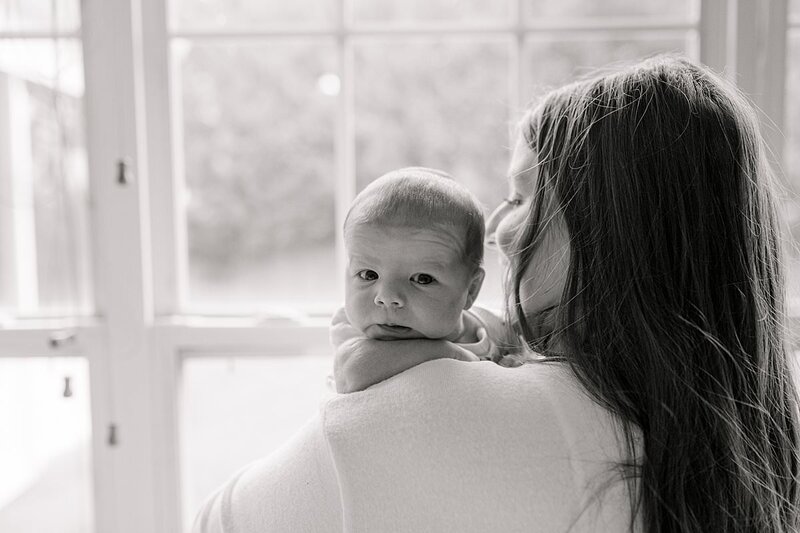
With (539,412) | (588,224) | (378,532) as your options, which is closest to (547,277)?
(588,224)

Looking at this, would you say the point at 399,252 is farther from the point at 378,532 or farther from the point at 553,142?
the point at 378,532

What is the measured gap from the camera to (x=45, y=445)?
1.74 metres

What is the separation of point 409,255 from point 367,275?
70 mm

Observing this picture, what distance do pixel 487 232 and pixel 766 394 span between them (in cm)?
42

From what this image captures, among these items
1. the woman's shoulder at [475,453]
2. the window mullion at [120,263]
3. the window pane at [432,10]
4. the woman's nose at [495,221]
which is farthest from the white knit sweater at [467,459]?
the window pane at [432,10]

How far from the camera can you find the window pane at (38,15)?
64.4 inches

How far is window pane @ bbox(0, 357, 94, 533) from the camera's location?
173 centimetres

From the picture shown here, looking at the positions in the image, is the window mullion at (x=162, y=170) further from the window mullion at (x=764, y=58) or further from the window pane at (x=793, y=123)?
the window pane at (x=793, y=123)

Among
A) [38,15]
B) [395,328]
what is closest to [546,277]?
[395,328]

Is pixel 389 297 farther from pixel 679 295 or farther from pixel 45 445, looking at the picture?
pixel 45 445

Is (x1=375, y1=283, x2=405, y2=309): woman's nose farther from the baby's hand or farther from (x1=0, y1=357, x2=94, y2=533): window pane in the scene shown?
(x1=0, y1=357, x2=94, y2=533): window pane

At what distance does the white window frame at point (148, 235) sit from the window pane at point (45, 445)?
0.03m

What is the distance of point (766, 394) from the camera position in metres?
0.82

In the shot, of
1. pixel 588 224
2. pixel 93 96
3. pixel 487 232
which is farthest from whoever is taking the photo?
pixel 93 96
